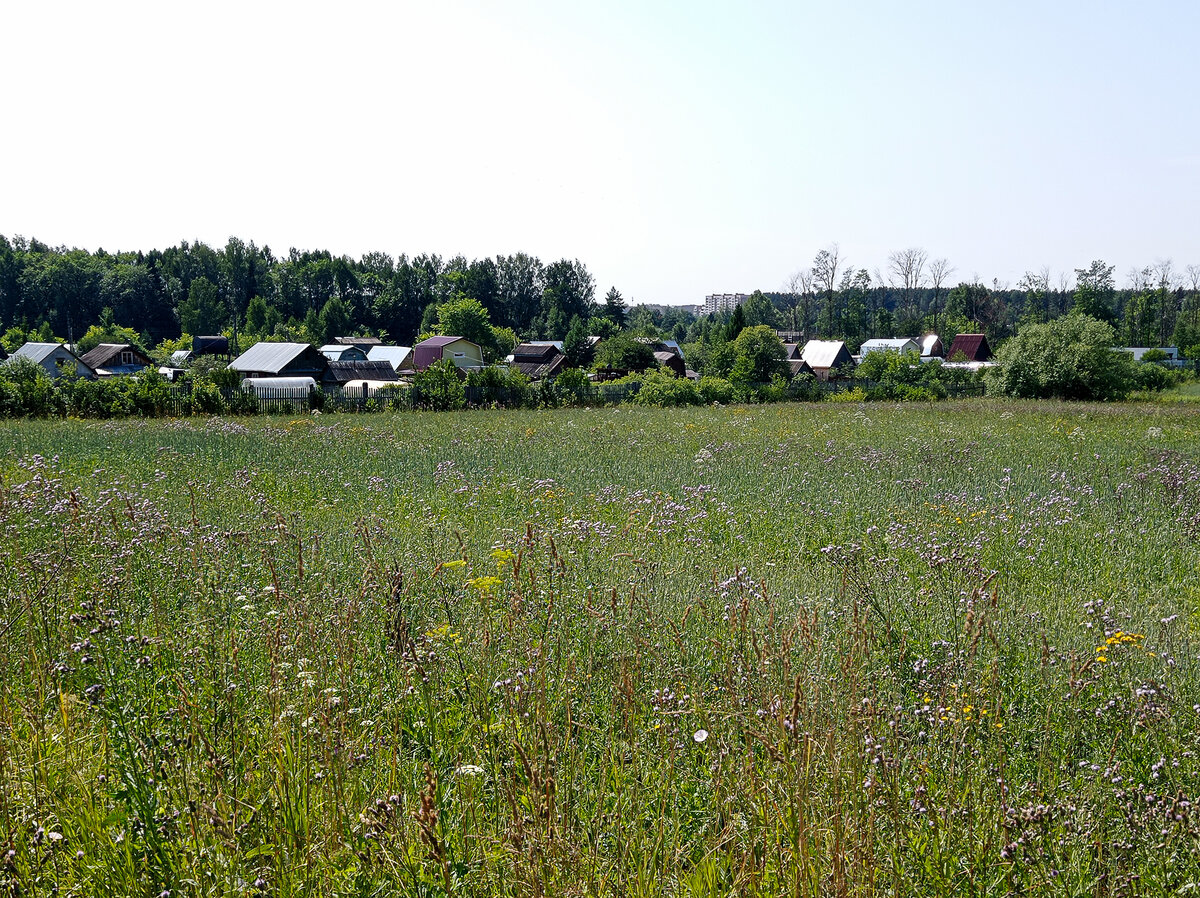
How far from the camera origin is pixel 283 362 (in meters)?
49.6

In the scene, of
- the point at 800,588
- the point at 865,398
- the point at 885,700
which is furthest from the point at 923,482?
the point at 865,398

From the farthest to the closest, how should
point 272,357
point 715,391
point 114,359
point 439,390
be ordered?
point 114,359, point 272,357, point 715,391, point 439,390

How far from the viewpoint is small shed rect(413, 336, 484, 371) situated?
220ft

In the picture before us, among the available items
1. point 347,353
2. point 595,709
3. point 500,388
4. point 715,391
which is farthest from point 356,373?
point 595,709

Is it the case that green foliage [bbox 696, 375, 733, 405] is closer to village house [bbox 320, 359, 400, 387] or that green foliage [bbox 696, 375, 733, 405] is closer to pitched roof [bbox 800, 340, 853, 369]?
village house [bbox 320, 359, 400, 387]

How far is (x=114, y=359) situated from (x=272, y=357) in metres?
32.4

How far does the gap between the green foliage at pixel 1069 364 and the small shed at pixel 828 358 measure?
2861 cm

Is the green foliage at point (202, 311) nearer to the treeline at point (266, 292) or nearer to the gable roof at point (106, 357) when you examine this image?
the treeline at point (266, 292)

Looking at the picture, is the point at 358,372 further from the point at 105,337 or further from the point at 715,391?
the point at 105,337

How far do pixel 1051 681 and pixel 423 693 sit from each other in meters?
3.69

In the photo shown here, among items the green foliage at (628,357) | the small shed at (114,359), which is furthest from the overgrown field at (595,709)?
the small shed at (114,359)

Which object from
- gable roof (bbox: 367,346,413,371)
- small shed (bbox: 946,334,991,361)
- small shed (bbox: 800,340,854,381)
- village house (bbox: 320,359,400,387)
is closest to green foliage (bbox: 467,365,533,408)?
village house (bbox: 320,359,400,387)

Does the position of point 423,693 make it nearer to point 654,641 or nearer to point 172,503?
point 654,641

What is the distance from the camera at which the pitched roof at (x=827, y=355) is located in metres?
72.0
